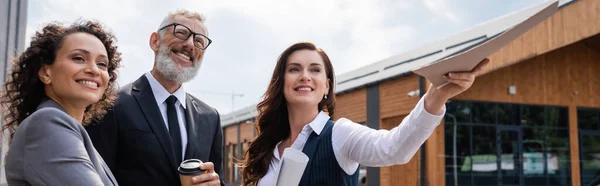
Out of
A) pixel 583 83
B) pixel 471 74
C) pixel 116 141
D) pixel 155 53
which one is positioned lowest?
pixel 116 141

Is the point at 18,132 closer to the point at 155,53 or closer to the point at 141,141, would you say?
the point at 141,141

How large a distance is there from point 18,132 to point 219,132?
151 centimetres

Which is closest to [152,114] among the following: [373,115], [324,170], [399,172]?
[324,170]

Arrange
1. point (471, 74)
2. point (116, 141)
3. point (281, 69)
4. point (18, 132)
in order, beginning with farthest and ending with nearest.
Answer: point (281, 69) < point (116, 141) < point (471, 74) < point (18, 132)

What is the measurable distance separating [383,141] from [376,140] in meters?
0.04

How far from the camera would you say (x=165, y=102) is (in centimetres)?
261

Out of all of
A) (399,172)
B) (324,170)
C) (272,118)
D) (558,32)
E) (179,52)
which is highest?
(558,32)

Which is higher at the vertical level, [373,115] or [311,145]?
[373,115]

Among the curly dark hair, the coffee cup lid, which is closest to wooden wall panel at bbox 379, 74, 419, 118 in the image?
the coffee cup lid

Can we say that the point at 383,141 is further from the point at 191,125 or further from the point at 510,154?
the point at 510,154

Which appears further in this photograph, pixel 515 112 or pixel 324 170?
pixel 515 112

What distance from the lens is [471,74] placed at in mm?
1847

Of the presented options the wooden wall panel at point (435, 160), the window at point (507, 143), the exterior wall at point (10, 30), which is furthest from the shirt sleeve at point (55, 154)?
the window at point (507, 143)

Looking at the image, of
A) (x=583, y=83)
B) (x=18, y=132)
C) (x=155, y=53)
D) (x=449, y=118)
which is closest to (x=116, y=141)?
(x=155, y=53)
